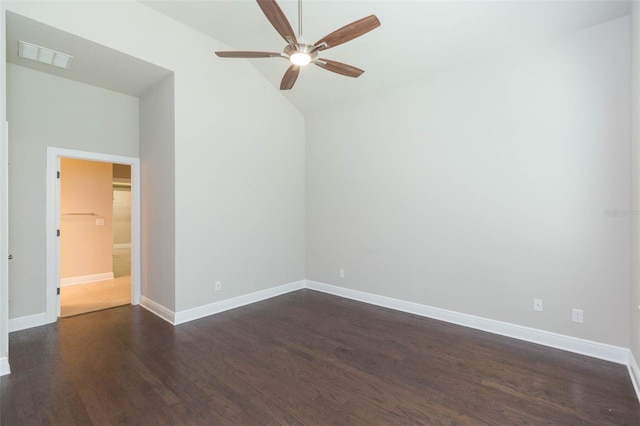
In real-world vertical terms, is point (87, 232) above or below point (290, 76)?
below

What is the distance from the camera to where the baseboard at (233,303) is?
142 inches

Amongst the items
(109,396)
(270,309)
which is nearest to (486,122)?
(270,309)

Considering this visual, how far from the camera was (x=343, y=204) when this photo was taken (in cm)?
460

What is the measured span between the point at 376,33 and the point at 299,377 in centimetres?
355

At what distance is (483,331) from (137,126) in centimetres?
525

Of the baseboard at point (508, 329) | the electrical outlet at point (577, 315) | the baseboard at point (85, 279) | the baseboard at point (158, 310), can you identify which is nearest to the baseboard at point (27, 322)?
the baseboard at point (158, 310)

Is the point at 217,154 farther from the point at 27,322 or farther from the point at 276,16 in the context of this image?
the point at 27,322

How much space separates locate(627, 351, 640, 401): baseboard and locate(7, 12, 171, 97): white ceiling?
529cm

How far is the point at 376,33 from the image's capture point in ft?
10.8

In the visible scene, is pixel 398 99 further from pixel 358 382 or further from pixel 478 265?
pixel 358 382

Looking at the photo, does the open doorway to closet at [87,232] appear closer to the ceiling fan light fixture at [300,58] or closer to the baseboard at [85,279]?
the baseboard at [85,279]

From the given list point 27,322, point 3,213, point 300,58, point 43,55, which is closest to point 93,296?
point 27,322

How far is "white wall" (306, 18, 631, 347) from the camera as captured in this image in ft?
8.79

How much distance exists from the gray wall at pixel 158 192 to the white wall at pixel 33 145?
0.67 meters
